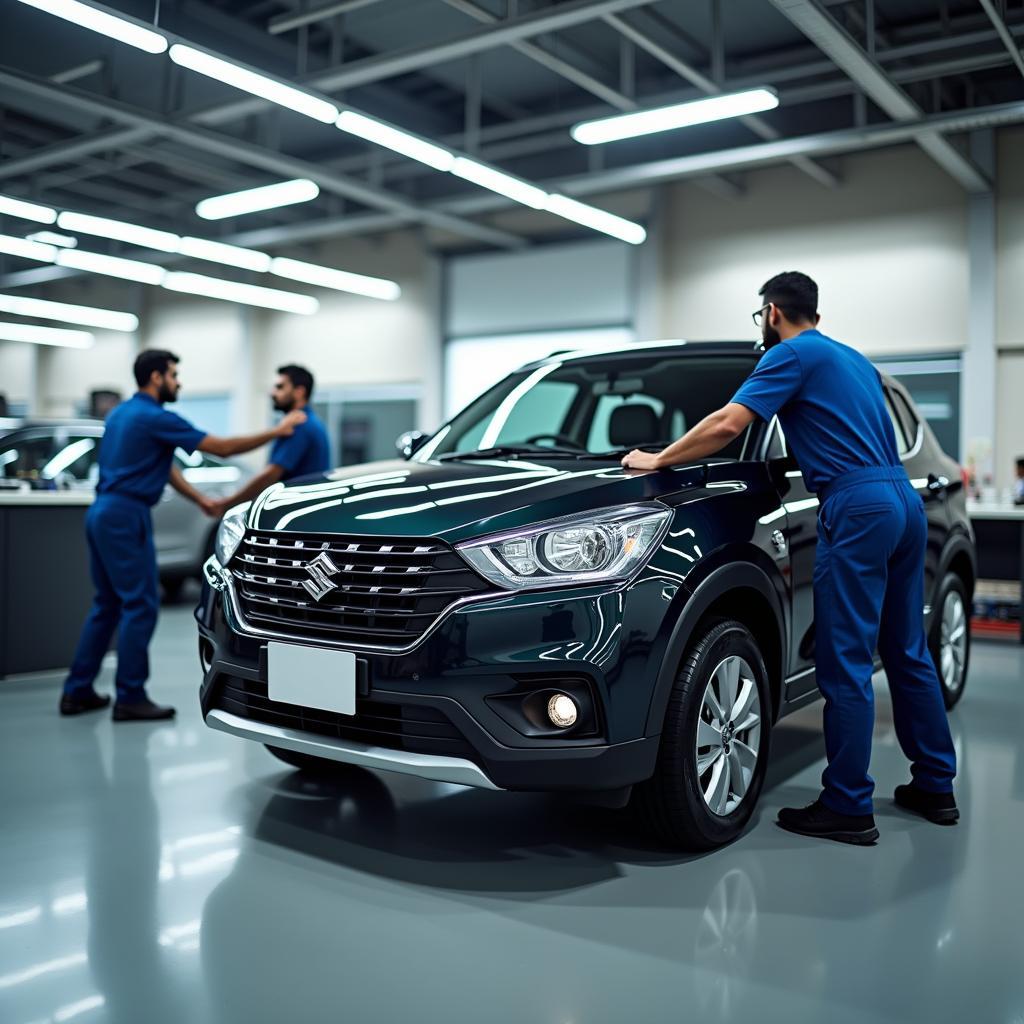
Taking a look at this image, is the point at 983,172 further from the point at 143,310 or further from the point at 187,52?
the point at 143,310

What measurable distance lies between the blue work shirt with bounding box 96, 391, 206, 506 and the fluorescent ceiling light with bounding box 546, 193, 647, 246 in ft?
21.6

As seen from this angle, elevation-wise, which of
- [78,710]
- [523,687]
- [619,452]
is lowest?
[78,710]

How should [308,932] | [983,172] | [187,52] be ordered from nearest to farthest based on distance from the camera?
1. [308,932]
2. [187,52]
3. [983,172]

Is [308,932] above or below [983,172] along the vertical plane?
below

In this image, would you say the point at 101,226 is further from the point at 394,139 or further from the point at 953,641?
the point at 953,641

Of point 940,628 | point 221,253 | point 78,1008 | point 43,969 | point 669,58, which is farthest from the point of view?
point 221,253

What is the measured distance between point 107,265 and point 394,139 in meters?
5.64

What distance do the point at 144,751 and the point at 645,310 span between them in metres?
9.43

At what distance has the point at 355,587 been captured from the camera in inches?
97.2

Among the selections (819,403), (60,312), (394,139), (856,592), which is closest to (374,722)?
(856,592)

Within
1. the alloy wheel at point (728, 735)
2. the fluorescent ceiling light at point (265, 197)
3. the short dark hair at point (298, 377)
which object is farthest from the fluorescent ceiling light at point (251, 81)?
the alloy wheel at point (728, 735)

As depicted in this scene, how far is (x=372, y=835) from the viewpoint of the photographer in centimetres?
286

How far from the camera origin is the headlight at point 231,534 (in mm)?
2838

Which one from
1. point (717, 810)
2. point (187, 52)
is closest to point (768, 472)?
point (717, 810)
